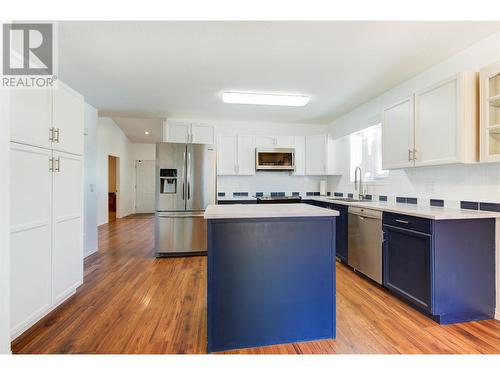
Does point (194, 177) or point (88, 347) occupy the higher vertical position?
point (194, 177)

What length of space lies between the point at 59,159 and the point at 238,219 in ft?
5.97

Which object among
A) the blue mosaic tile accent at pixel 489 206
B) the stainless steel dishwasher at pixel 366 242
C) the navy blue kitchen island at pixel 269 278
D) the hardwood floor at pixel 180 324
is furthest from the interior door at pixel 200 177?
the blue mosaic tile accent at pixel 489 206

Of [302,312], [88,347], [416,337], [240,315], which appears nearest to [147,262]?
[88,347]

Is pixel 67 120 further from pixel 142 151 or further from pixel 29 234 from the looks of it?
pixel 142 151

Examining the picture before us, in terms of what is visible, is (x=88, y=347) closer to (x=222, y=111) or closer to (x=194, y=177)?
(x=194, y=177)

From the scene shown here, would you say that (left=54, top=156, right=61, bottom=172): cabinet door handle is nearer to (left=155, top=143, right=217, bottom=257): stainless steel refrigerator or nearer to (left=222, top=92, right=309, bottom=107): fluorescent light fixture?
(left=155, top=143, right=217, bottom=257): stainless steel refrigerator

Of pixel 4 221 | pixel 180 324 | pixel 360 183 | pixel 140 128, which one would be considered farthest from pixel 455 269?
pixel 140 128

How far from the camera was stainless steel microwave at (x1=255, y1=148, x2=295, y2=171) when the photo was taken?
15.1ft

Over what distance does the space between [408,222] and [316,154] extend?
2733 millimetres

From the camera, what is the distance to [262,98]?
3.42 metres

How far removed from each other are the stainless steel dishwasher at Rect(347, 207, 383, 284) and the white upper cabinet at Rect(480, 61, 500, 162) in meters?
1.01

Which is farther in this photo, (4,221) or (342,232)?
(342,232)
